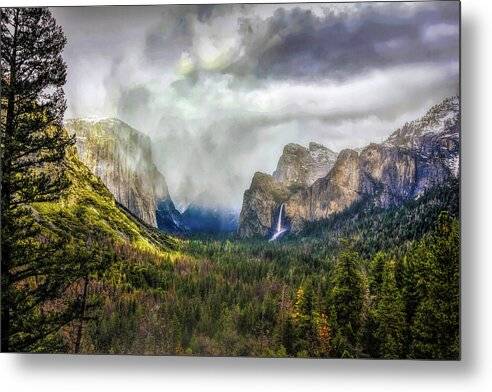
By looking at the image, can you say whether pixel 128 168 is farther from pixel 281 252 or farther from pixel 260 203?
pixel 281 252

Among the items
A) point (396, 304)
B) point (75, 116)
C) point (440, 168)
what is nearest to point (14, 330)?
point (75, 116)

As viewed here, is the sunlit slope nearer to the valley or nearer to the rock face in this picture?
the valley

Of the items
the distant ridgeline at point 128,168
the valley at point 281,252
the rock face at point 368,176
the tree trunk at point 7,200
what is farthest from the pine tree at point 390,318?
the tree trunk at point 7,200

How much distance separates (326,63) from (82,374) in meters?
2.23

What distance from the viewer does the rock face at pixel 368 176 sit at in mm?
4465

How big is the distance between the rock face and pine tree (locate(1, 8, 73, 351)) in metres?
1.11

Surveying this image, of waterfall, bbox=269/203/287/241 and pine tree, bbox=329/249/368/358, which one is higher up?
waterfall, bbox=269/203/287/241

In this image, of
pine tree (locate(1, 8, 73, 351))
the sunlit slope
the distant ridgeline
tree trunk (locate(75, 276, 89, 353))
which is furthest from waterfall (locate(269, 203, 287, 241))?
pine tree (locate(1, 8, 73, 351))

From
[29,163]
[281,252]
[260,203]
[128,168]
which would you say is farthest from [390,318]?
[29,163]

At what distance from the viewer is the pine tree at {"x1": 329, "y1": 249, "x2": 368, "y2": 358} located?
4.52 m

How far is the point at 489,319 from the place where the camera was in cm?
447

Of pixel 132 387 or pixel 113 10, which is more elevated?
pixel 113 10

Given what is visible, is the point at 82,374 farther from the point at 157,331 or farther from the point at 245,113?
the point at 245,113

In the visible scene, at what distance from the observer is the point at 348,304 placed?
4531 mm
